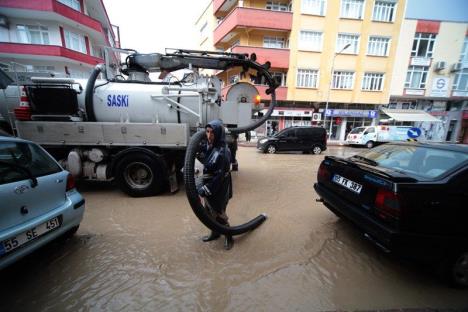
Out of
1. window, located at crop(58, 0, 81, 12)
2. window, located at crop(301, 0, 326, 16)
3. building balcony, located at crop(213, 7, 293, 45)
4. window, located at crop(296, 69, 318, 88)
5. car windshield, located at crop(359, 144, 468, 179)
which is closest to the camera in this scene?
car windshield, located at crop(359, 144, 468, 179)

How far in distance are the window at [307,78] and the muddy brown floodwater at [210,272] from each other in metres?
17.7

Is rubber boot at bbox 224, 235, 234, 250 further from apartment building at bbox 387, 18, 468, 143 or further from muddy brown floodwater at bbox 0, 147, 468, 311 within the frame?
apartment building at bbox 387, 18, 468, 143

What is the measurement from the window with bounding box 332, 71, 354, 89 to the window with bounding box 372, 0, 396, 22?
556cm

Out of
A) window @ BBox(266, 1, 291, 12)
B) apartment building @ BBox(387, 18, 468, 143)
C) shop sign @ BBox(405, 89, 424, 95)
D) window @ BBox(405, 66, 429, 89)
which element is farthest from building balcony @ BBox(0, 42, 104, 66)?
window @ BBox(405, 66, 429, 89)

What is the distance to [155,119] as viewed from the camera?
4.85 metres

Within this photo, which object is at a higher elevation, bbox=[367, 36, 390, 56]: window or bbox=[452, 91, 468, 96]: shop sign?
bbox=[367, 36, 390, 56]: window

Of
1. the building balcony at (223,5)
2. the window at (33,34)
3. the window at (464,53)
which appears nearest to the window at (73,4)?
the window at (33,34)

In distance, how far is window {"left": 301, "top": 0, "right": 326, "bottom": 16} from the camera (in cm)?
1780

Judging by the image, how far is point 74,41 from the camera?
18.2 metres

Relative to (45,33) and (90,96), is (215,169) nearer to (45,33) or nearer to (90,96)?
(90,96)

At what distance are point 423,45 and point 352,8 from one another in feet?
30.0

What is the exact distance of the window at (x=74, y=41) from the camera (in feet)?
57.1

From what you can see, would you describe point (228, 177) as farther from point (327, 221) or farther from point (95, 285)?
point (327, 221)

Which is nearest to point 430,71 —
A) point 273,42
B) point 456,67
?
point 456,67
